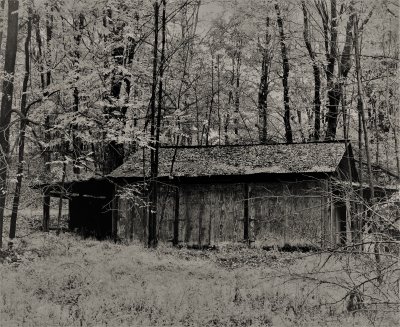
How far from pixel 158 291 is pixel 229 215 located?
8.15 metres

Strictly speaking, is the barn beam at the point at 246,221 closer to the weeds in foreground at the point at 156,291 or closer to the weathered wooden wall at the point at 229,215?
the weathered wooden wall at the point at 229,215

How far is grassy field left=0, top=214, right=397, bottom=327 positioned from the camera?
422 inches

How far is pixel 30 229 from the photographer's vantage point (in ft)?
81.0

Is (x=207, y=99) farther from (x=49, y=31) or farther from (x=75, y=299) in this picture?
(x=75, y=299)

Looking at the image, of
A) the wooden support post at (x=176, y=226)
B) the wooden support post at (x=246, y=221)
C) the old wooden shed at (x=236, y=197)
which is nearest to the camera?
the old wooden shed at (x=236, y=197)

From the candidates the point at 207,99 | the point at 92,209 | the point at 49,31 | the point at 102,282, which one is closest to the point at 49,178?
the point at 92,209

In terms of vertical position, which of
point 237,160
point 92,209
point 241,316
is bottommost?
point 241,316

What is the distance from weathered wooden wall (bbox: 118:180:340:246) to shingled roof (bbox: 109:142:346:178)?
0.62m

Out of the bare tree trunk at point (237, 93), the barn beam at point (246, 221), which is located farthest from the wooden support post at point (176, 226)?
Result: the bare tree trunk at point (237, 93)

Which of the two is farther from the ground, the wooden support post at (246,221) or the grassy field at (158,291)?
the wooden support post at (246,221)

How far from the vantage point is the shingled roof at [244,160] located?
1977 centimetres

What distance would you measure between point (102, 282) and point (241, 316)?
4.01 m

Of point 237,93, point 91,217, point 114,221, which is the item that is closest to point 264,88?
point 237,93

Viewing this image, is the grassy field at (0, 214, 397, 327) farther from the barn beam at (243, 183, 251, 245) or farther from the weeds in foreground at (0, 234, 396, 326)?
the barn beam at (243, 183, 251, 245)
